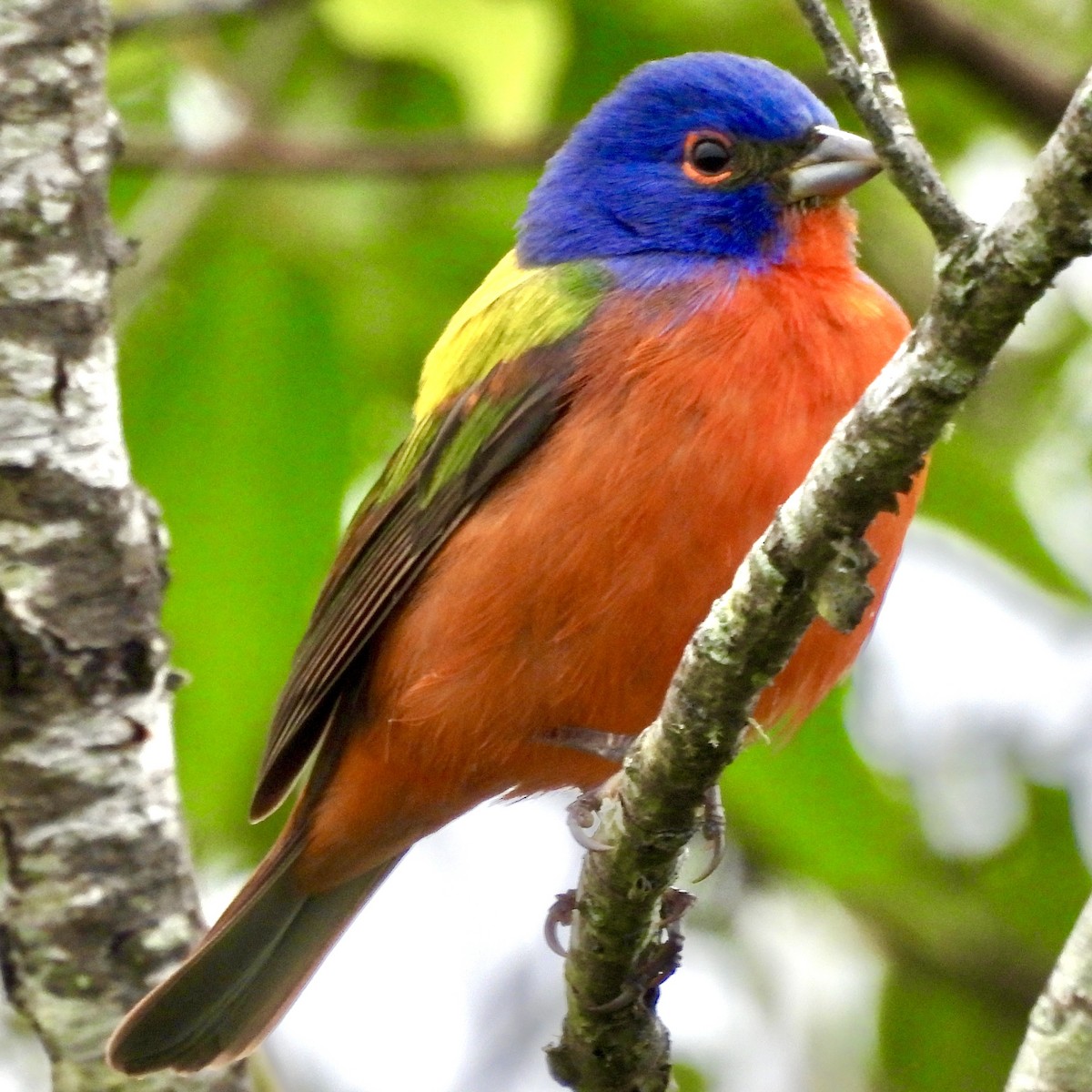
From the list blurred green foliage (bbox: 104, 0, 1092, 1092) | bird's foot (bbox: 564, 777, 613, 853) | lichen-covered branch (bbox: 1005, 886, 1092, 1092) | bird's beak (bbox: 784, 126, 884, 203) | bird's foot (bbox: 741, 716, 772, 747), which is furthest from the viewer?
blurred green foliage (bbox: 104, 0, 1092, 1092)

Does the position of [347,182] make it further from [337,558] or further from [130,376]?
[337,558]

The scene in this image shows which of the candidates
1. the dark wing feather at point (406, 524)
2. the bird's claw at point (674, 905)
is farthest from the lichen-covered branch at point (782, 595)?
the dark wing feather at point (406, 524)

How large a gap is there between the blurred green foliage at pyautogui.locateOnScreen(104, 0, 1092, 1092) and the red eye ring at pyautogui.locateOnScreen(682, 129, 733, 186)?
14.4 inches

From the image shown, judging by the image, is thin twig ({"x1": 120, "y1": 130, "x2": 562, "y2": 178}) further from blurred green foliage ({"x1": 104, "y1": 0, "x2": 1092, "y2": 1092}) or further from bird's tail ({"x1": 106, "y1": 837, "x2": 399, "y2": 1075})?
bird's tail ({"x1": 106, "y1": 837, "x2": 399, "y2": 1075})

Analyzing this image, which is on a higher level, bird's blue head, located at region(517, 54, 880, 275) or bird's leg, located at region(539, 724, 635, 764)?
bird's blue head, located at region(517, 54, 880, 275)

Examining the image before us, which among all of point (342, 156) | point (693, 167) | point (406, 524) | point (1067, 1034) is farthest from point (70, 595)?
point (1067, 1034)

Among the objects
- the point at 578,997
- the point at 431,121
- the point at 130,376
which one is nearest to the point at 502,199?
the point at 431,121

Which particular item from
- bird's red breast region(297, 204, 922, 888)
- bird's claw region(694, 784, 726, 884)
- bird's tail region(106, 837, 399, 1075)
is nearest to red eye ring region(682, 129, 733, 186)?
bird's red breast region(297, 204, 922, 888)

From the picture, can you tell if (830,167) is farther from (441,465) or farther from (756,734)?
(756,734)

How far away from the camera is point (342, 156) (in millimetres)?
4934

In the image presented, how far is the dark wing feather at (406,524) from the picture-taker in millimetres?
3814

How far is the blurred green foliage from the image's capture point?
4.21 metres

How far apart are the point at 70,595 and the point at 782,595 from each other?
1.72 meters

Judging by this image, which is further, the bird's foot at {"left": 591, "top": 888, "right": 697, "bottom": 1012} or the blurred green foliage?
the blurred green foliage
